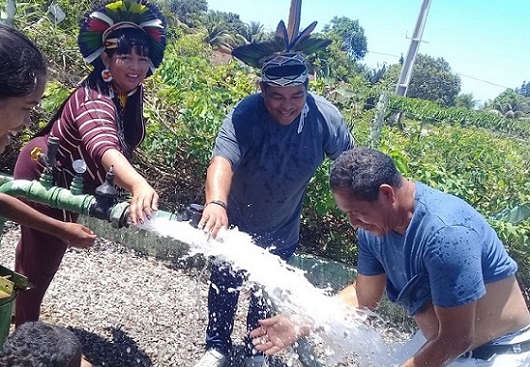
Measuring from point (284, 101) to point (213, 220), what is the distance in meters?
0.86

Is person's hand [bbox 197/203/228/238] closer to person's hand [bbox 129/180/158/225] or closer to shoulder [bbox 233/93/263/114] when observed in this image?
person's hand [bbox 129/180/158/225]

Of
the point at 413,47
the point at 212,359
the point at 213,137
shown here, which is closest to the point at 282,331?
the point at 212,359

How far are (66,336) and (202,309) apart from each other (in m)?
2.41

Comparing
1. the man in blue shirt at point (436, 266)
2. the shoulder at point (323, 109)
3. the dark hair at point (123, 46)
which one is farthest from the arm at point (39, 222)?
the shoulder at point (323, 109)

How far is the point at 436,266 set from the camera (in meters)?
2.22

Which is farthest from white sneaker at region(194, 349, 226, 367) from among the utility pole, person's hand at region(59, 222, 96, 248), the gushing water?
the utility pole

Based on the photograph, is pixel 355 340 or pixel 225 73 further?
pixel 225 73

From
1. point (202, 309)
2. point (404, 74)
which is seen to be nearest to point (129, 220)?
point (202, 309)

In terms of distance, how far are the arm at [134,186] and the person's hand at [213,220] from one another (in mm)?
290

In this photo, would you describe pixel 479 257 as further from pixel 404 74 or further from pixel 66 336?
pixel 404 74

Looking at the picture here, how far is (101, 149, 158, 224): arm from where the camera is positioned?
2.29 metres

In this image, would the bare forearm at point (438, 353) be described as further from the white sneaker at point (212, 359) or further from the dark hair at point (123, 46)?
the dark hair at point (123, 46)

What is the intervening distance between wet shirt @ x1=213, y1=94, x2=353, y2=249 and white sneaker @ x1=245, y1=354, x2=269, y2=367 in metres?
0.74

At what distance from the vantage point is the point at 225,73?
6617 mm
